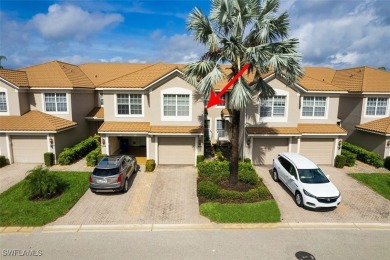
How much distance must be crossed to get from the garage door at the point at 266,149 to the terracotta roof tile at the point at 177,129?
4548 millimetres

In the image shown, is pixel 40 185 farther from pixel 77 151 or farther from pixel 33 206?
pixel 77 151

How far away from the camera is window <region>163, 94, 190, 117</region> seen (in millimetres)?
18203

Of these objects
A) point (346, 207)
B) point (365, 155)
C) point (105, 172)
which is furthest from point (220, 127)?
point (105, 172)

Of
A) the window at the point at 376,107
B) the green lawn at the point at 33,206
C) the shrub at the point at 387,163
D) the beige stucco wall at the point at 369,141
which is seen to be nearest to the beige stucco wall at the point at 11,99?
the green lawn at the point at 33,206

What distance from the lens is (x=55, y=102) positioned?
20.7 m

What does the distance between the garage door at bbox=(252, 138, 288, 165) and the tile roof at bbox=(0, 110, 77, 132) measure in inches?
581

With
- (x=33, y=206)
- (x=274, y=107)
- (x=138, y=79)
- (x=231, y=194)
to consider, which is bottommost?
(x=33, y=206)

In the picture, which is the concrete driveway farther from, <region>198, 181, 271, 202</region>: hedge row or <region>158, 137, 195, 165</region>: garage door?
<region>158, 137, 195, 165</region>: garage door

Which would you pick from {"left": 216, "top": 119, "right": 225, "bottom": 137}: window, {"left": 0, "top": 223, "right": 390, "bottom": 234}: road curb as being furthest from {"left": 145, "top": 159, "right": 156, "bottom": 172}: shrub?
{"left": 216, "top": 119, "right": 225, "bottom": 137}: window

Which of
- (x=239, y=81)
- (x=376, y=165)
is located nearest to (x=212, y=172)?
(x=239, y=81)

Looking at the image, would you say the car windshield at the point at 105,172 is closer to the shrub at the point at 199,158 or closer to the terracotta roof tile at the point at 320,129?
the shrub at the point at 199,158

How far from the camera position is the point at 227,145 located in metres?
25.2

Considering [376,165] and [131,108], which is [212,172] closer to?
[131,108]

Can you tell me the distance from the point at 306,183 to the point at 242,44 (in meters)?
7.85
